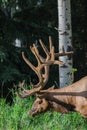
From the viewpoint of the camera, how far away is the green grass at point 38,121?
784 cm

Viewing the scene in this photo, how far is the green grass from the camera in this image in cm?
784

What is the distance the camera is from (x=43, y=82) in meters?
7.00

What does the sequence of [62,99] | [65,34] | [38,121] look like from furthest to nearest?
[65,34] < [38,121] < [62,99]

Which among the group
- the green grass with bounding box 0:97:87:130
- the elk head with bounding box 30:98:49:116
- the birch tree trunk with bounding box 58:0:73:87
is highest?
the birch tree trunk with bounding box 58:0:73:87

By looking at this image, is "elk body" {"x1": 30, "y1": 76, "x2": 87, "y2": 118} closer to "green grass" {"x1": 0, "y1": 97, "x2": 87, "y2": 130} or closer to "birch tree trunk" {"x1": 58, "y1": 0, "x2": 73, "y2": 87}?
"green grass" {"x1": 0, "y1": 97, "x2": 87, "y2": 130}

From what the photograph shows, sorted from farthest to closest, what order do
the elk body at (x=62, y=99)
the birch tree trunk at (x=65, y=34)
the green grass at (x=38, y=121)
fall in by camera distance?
the birch tree trunk at (x=65, y=34) → the green grass at (x=38, y=121) → the elk body at (x=62, y=99)

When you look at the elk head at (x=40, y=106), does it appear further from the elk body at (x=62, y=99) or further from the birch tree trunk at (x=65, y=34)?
the birch tree trunk at (x=65, y=34)

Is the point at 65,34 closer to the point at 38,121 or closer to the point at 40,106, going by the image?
the point at 38,121

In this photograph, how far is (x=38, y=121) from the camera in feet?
26.7

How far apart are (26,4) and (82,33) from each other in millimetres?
1718

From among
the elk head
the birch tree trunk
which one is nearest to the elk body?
the elk head

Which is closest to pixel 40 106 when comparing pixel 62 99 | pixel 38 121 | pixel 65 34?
pixel 62 99

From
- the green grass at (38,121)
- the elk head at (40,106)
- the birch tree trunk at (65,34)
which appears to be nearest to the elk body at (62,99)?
the elk head at (40,106)

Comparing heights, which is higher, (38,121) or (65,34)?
(65,34)
